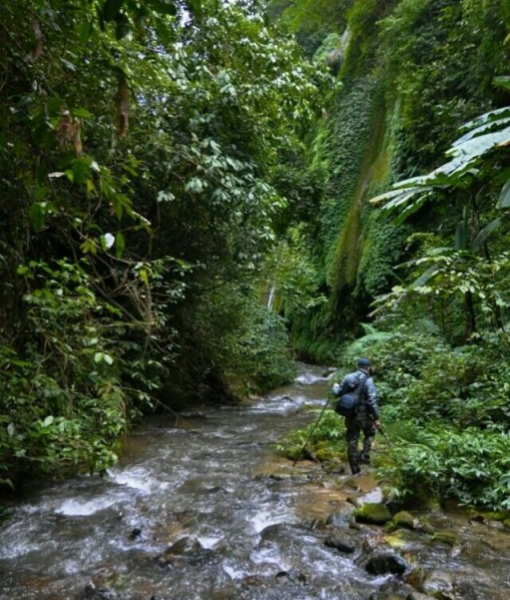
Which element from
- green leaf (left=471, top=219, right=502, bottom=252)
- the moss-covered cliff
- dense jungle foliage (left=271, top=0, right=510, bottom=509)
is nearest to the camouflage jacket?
dense jungle foliage (left=271, top=0, right=510, bottom=509)

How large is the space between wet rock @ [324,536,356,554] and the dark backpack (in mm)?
2356

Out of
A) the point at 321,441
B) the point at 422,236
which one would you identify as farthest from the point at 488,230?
the point at 422,236

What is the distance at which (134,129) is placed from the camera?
22.8 feet

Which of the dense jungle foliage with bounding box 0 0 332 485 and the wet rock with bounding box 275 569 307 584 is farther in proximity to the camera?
the wet rock with bounding box 275 569 307 584

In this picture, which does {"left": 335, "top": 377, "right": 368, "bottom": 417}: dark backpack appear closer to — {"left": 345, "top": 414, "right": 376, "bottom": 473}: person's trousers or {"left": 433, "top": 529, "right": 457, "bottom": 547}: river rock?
{"left": 345, "top": 414, "right": 376, "bottom": 473}: person's trousers

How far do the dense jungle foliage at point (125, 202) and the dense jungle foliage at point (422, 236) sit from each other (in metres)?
1.96

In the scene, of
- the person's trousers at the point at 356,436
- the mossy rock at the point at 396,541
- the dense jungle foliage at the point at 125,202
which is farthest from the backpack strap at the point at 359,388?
the dense jungle foliage at the point at 125,202

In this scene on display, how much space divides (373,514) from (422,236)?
6916 mm

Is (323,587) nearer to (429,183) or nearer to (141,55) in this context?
(429,183)

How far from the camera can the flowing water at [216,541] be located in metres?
3.76

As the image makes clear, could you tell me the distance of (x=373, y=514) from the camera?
491cm

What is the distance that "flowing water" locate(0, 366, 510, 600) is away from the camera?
3764 millimetres

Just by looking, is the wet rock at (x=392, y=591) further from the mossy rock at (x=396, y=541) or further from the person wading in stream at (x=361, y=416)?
the person wading in stream at (x=361, y=416)

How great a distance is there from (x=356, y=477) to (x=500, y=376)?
2658 millimetres
